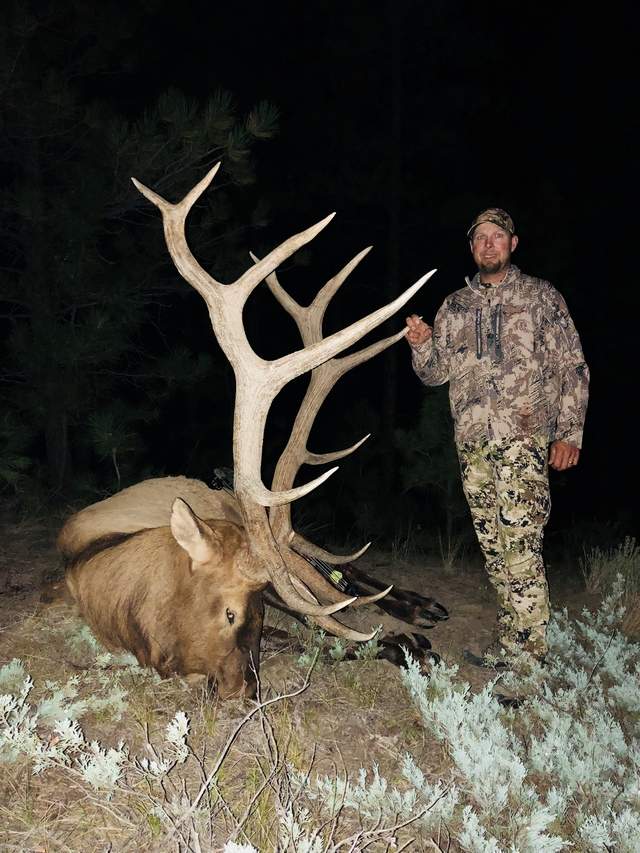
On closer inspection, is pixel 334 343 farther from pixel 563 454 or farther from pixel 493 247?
pixel 563 454

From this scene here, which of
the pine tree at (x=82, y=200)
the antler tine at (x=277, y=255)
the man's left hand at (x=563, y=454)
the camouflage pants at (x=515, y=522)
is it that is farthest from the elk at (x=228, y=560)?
the pine tree at (x=82, y=200)

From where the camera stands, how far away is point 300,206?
1495 cm

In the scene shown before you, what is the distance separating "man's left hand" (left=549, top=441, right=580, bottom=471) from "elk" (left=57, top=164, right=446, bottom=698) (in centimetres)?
124

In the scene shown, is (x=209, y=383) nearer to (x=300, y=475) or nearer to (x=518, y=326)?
(x=300, y=475)

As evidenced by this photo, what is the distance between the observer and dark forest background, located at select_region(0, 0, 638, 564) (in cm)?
647

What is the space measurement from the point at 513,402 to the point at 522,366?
0.62 feet

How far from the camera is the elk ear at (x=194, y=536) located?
289 centimetres

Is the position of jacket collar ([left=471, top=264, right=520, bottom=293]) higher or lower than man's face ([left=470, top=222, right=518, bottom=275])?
lower

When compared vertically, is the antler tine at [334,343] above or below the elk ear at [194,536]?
above

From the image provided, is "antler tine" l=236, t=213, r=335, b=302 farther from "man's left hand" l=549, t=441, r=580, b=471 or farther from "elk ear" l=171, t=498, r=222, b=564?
"man's left hand" l=549, t=441, r=580, b=471

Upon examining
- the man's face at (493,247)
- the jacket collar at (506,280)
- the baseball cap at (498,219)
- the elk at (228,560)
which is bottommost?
the elk at (228,560)

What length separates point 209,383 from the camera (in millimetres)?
17484

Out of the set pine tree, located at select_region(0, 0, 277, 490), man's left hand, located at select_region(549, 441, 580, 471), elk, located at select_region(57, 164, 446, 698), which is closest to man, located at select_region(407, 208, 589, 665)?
man's left hand, located at select_region(549, 441, 580, 471)

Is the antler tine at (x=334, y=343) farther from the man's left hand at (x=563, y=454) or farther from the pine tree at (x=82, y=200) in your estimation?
the pine tree at (x=82, y=200)
